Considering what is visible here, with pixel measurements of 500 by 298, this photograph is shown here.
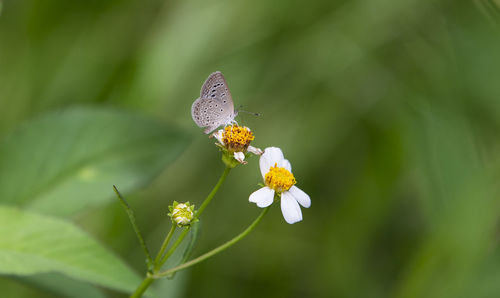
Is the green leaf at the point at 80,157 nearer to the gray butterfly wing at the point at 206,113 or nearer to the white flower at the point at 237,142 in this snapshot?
the gray butterfly wing at the point at 206,113

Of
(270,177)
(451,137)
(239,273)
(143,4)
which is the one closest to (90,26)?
(143,4)

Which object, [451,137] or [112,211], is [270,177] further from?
[112,211]

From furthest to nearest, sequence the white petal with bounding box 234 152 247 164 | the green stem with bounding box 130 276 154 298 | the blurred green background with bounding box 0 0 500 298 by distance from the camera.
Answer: the blurred green background with bounding box 0 0 500 298
the white petal with bounding box 234 152 247 164
the green stem with bounding box 130 276 154 298

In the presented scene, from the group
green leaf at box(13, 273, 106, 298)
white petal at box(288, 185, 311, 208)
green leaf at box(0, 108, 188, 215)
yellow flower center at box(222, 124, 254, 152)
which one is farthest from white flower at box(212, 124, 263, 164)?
green leaf at box(13, 273, 106, 298)

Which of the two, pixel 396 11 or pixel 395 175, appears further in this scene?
pixel 396 11

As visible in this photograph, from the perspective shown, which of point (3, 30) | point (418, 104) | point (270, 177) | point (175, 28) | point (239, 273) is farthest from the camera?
point (175, 28)

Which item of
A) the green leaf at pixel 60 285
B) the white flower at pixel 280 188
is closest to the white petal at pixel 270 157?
the white flower at pixel 280 188

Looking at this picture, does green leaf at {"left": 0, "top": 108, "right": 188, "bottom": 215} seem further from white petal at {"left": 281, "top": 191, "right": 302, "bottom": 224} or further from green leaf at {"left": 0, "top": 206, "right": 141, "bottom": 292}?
white petal at {"left": 281, "top": 191, "right": 302, "bottom": 224}
